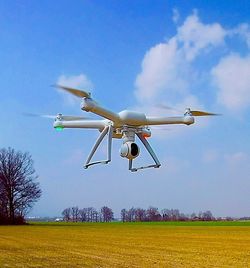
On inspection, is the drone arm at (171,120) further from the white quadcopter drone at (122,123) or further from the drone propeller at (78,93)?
the drone propeller at (78,93)

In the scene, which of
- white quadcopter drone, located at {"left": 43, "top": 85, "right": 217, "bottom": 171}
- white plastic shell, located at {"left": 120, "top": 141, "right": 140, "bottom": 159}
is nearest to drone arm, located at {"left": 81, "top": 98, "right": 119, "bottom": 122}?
white quadcopter drone, located at {"left": 43, "top": 85, "right": 217, "bottom": 171}

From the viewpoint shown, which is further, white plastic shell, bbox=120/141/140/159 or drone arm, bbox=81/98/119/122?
white plastic shell, bbox=120/141/140/159

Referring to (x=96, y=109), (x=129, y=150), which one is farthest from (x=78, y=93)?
(x=129, y=150)

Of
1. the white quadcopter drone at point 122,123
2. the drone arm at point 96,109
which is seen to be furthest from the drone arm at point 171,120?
the drone arm at point 96,109

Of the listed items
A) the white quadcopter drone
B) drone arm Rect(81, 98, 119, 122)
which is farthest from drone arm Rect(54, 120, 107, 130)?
drone arm Rect(81, 98, 119, 122)

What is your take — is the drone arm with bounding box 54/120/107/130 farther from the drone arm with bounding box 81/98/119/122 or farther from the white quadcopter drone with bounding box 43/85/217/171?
the drone arm with bounding box 81/98/119/122

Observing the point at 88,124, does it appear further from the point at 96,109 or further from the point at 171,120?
the point at 171,120

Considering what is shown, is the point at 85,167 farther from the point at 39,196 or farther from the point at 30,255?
the point at 39,196

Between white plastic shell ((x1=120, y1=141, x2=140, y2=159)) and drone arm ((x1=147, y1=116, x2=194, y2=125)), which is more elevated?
drone arm ((x1=147, y1=116, x2=194, y2=125))

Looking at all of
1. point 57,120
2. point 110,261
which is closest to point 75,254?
point 110,261
